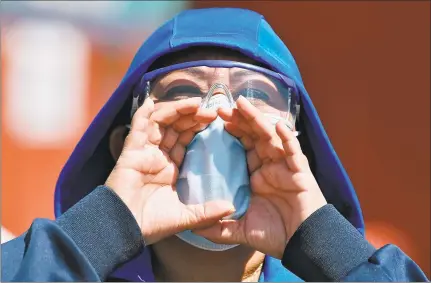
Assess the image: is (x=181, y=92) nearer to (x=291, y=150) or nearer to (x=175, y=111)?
(x=175, y=111)

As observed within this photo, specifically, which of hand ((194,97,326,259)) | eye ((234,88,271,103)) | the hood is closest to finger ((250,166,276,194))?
hand ((194,97,326,259))

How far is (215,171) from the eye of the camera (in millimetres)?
1561

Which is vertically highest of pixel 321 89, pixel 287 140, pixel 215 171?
pixel 287 140

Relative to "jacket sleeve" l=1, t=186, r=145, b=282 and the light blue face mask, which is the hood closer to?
the light blue face mask

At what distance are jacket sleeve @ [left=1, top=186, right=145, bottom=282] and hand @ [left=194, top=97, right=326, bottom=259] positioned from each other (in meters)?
0.22

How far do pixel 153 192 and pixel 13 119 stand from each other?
226 cm

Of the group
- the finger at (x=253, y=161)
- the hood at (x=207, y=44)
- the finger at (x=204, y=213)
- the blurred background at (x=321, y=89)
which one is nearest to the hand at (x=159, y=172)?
the finger at (x=204, y=213)

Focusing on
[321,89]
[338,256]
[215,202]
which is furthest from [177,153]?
[321,89]

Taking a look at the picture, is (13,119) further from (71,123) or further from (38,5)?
(38,5)

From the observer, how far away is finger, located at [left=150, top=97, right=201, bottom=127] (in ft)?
4.99

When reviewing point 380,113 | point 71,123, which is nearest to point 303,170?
point 380,113

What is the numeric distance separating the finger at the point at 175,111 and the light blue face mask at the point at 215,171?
8cm

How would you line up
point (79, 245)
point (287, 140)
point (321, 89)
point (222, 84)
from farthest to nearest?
point (321, 89), point (222, 84), point (287, 140), point (79, 245)

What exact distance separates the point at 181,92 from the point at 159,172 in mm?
243
